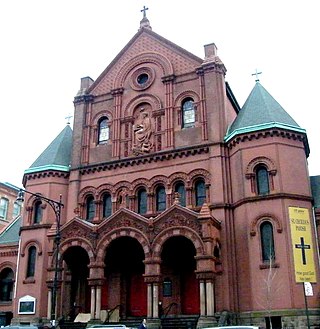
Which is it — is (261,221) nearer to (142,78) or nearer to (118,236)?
(118,236)

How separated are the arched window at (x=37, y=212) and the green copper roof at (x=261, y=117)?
15.8 meters

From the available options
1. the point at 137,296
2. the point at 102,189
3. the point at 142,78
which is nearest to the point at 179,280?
the point at 137,296

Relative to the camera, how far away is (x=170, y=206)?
32188 mm

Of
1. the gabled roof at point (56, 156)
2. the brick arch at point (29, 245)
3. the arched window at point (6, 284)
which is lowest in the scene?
the arched window at point (6, 284)

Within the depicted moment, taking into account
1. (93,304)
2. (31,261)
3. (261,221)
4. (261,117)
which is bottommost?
(93,304)

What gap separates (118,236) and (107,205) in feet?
19.7

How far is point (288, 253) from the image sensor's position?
28688 mm

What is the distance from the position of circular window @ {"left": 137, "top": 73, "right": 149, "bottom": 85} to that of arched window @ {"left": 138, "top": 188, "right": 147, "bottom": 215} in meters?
9.32

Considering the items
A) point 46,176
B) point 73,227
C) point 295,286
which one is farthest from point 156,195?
point 295,286

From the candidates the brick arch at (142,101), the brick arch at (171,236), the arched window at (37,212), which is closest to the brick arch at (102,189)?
the arched window at (37,212)

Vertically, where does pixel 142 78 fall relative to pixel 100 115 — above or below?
above

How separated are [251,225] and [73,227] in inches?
467

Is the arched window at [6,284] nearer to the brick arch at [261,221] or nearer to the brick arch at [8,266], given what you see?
the brick arch at [8,266]

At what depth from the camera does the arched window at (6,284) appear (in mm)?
40562
